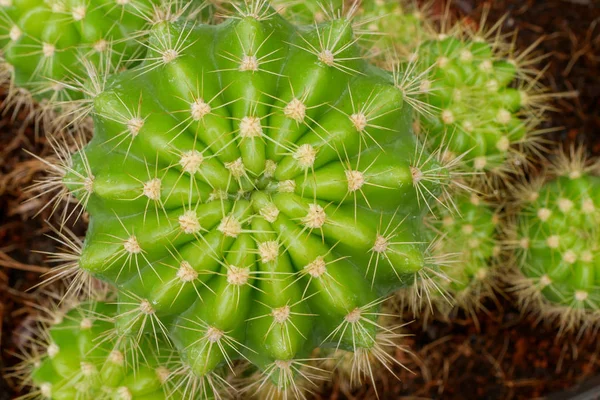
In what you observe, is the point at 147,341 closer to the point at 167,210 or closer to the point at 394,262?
the point at 167,210

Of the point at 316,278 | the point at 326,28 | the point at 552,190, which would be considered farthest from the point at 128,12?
the point at 552,190

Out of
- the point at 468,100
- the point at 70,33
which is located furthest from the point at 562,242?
the point at 70,33

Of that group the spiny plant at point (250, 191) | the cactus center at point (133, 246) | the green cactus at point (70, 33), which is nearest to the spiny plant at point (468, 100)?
the spiny plant at point (250, 191)

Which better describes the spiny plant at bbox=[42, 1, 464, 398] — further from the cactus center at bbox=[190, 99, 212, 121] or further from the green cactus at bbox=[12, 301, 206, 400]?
the green cactus at bbox=[12, 301, 206, 400]

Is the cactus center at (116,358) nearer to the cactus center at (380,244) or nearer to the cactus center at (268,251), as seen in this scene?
the cactus center at (268,251)

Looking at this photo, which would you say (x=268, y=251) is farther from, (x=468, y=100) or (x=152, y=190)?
(x=468, y=100)

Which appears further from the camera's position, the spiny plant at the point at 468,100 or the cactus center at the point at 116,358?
the spiny plant at the point at 468,100
